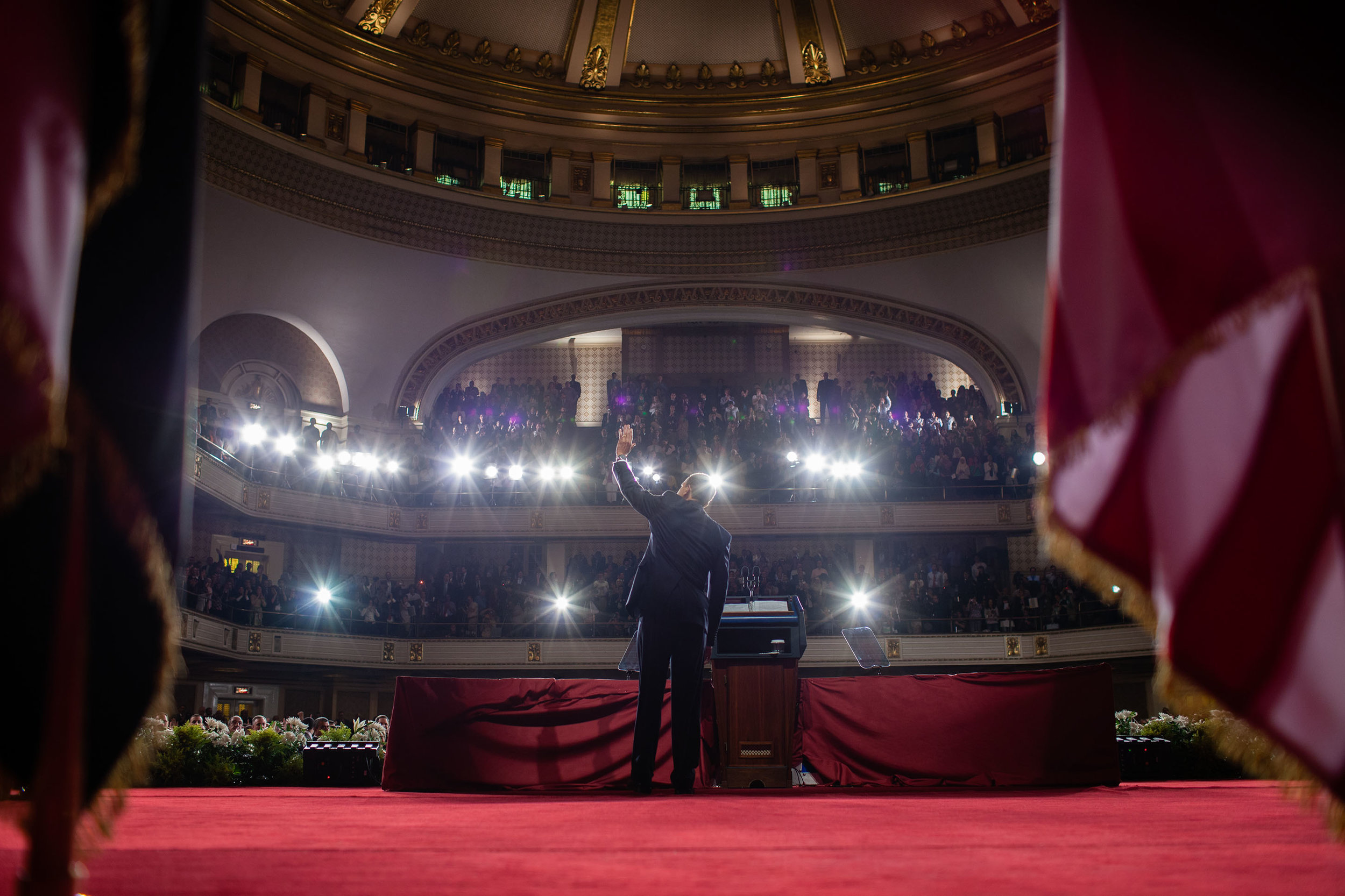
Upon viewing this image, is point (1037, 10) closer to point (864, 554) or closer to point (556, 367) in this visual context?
point (864, 554)

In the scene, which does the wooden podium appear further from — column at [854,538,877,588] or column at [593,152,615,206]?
column at [593,152,615,206]

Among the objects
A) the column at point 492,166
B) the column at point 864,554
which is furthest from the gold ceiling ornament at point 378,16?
the column at point 864,554

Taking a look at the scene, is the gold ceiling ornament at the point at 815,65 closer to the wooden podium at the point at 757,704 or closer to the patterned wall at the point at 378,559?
the patterned wall at the point at 378,559

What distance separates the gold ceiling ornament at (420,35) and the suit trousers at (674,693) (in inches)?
673

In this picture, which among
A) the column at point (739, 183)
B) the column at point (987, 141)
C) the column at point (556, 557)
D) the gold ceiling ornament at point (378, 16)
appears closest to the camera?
the gold ceiling ornament at point (378, 16)

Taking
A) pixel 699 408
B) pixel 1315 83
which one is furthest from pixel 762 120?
pixel 1315 83

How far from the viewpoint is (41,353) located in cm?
125

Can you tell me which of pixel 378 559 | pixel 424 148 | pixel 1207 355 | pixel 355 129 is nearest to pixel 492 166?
pixel 424 148

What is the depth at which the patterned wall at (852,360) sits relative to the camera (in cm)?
2445

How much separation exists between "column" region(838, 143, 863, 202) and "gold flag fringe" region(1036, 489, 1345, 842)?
1907 cm

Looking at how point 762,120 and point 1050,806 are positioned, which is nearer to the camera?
point 1050,806

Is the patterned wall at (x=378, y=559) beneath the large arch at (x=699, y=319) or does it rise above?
beneath

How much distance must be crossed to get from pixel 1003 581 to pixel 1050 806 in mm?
16938

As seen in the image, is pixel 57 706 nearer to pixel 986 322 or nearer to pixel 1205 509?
pixel 1205 509
